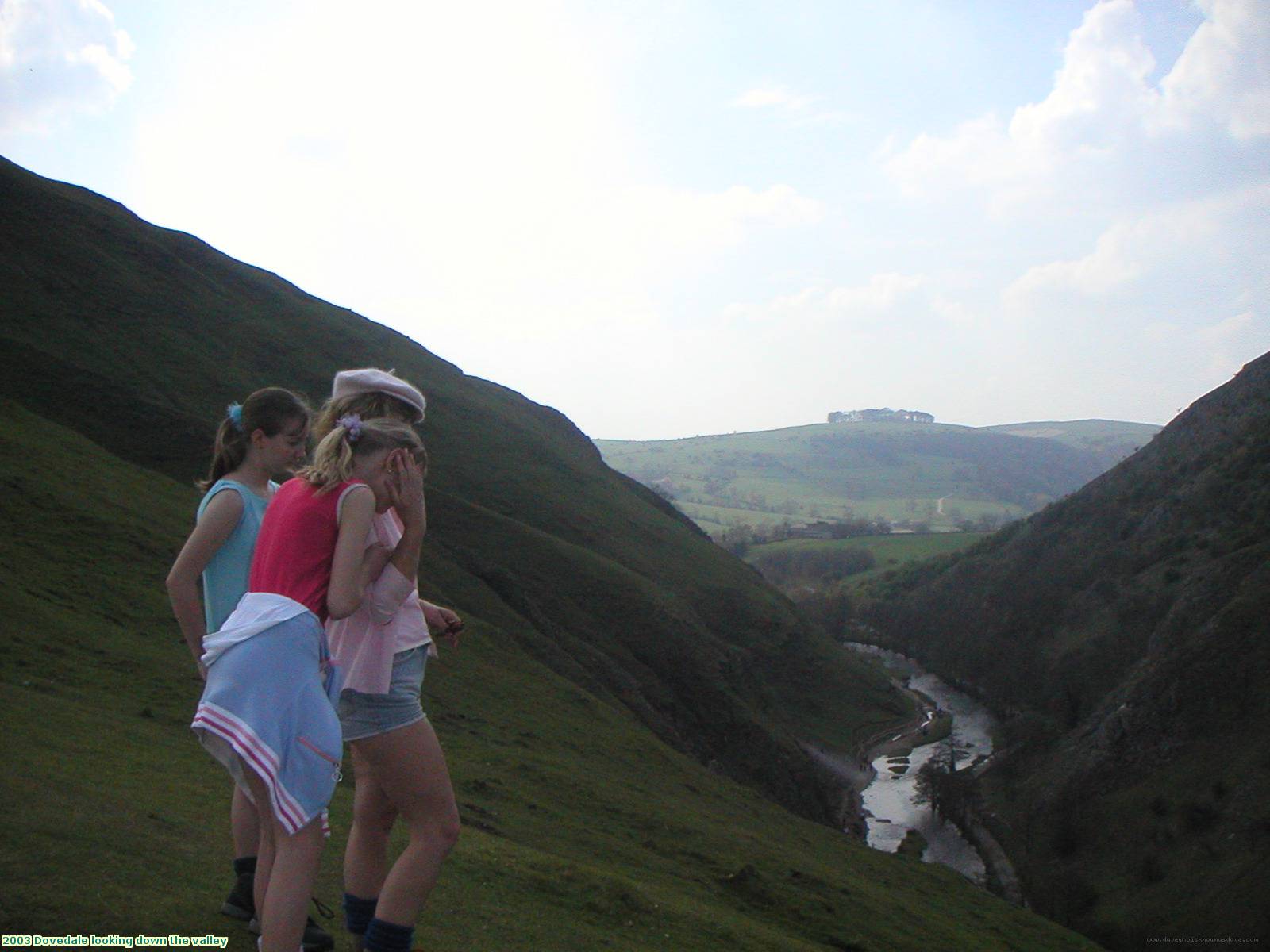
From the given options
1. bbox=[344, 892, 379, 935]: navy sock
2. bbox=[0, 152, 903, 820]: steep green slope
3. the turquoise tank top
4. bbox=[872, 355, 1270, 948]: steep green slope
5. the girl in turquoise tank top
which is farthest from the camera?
bbox=[872, 355, 1270, 948]: steep green slope

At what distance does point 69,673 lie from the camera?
17.1 metres

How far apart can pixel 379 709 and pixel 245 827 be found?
70.4 inches

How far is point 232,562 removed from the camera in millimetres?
6633

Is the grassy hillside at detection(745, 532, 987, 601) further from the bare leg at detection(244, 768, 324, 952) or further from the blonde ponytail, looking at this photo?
the bare leg at detection(244, 768, 324, 952)

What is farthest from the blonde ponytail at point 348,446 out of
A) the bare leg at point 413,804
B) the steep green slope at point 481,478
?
the steep green slope at point 481,478

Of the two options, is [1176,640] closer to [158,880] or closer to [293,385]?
[293,385]

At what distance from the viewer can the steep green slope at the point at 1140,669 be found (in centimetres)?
5228

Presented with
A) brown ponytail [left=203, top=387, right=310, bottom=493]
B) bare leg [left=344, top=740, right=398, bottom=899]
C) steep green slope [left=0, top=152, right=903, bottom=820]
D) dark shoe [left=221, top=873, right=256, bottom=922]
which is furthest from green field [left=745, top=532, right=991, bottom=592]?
bare leg [left=344, top=740, right=398, bottom=899]

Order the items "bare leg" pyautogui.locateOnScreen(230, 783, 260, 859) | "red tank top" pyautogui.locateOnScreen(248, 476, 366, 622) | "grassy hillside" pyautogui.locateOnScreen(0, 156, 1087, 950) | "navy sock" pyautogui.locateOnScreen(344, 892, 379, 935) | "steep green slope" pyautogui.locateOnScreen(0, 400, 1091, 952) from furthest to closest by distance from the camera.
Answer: "grassy hillside" pyautogui.locateOnScreen(0, 156, 1087, 950) < "steep green slope" pyautogui.locateOnScreen(0, 400, 1091, 952) < "bare leg" pyautogui.locateOnScreen(230, 783, 260, 859) < "navy sock" pyautogui.locateOnScreen(344, 892, 379, 935) < "red tank top" pyautogui.locateOnScreen(248, 476, 366, 622)

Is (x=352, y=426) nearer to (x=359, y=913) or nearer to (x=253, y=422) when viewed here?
(x=253, y=422)

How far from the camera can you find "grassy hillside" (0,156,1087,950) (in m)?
10.8

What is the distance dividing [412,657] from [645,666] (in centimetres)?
5292

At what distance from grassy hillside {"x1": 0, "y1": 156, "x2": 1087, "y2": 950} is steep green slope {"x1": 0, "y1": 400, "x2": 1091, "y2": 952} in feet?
0.23

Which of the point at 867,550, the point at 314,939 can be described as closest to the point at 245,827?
the point at 314,939
